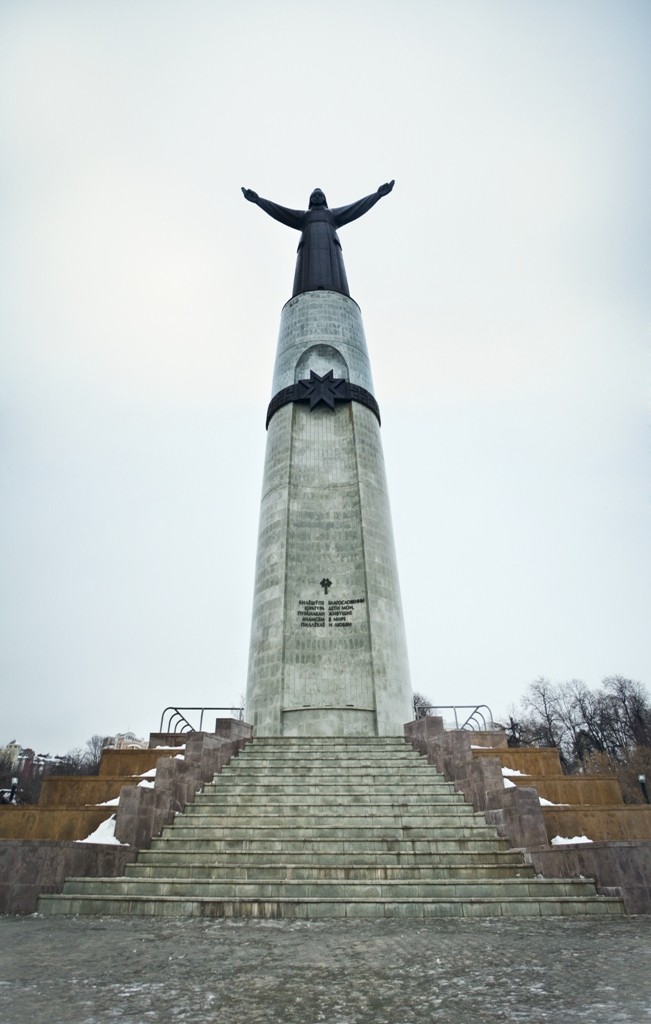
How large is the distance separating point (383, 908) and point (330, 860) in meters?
1.86

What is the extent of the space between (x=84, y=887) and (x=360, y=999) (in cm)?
584

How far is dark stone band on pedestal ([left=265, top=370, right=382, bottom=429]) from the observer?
2375 centimetres

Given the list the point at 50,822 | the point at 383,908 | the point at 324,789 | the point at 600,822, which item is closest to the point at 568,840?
the point at 600,822

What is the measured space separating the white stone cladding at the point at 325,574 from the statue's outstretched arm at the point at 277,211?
11625mm

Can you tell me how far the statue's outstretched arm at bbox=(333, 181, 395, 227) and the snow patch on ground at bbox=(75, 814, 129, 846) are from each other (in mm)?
31972

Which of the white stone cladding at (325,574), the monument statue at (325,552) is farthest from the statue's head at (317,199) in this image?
the white stone cladding at (325,574)

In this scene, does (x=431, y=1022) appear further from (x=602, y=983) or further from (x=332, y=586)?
(x=332, y=586)

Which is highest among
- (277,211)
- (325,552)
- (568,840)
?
(277,211)

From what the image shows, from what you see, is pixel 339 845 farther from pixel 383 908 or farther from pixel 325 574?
pixel 325 574

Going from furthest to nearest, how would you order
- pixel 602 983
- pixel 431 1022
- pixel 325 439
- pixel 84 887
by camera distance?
1. pixel 325 439
2. pixel 84 887
3. pixel 602 983
4. pixel 431 1022

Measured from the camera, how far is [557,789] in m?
11.5

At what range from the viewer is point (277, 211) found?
33906 mm

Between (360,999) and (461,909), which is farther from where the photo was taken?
(461,909)

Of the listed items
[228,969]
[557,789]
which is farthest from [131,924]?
[557,789]
